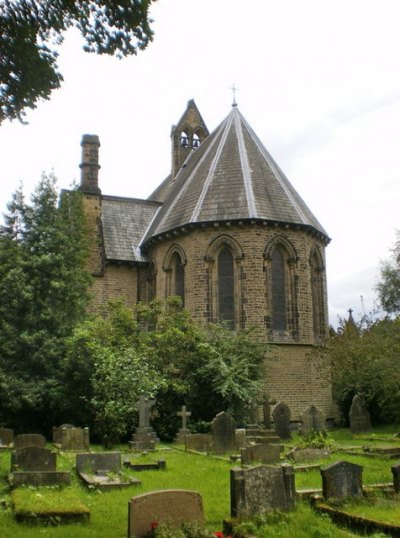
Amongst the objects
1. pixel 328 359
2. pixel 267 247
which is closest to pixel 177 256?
pixel 267 247

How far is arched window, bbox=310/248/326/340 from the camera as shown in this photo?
81.9 feet

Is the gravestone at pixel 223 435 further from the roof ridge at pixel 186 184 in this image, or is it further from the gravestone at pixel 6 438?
the roof ridge at pixel 186 184

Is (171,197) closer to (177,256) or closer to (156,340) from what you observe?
(177,256)

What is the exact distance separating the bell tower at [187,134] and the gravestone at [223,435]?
21.5 meters

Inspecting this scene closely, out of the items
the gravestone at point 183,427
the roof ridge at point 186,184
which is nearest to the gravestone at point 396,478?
the gravestone at point 183,427

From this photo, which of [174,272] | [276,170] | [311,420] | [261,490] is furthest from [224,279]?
[261,490]

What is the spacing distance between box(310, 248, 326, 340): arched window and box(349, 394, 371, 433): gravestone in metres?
4.54

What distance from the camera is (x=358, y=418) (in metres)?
20.3

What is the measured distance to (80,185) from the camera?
28.9 metres

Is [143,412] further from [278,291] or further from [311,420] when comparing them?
[278,291]

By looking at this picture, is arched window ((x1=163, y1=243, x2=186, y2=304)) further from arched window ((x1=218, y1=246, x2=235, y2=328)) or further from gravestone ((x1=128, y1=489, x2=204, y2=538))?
gravestone ((x1=128, y1=489, x2=204, y2=538))

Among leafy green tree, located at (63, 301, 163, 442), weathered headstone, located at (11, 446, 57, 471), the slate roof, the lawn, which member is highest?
the slate roof

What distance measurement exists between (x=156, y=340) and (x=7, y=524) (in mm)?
13459

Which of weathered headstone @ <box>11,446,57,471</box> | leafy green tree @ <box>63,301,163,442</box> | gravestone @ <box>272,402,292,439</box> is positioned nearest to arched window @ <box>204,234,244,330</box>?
leafy green tree @ <box>63,301,163,442</box>
